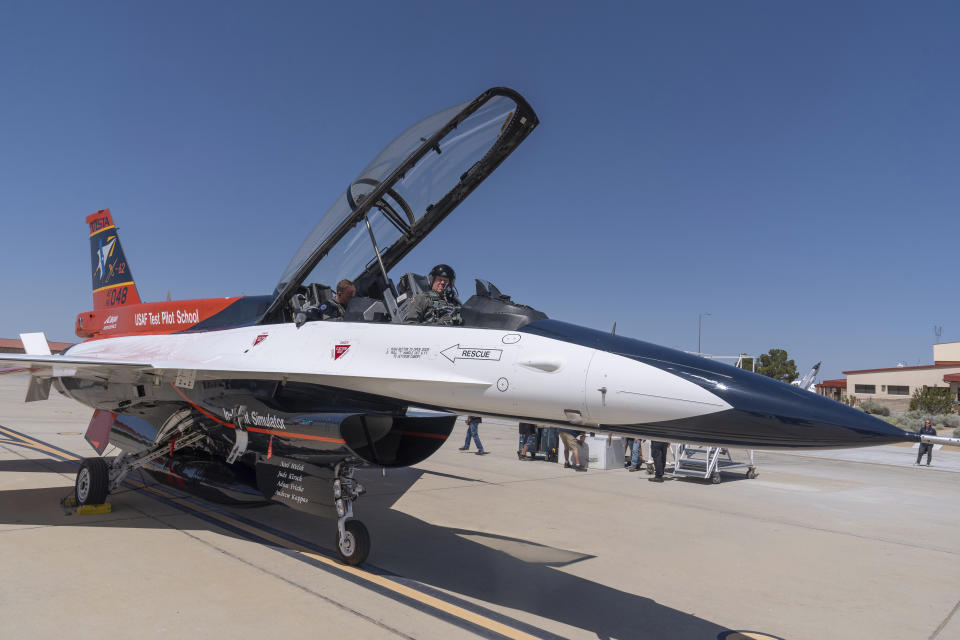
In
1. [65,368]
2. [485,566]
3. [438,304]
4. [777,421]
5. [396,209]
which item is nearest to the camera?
[777,421]

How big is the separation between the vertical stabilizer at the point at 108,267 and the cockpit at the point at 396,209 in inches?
213

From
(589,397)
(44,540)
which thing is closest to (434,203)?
(589,397)

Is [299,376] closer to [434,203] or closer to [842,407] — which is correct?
[434,203]

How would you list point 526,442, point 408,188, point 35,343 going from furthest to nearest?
1. point 526,442
2. point 35,343
3. point 408,188

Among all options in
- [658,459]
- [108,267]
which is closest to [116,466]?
[108,267]

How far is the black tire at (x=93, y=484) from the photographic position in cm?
635

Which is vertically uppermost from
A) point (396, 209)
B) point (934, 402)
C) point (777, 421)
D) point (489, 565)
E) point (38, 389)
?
point (396, 209)

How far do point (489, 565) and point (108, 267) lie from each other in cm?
846

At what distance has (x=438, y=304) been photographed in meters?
4.67

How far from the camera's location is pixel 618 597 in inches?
177

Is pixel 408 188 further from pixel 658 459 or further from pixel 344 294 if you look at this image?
pixel 658 459

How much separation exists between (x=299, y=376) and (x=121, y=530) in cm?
259

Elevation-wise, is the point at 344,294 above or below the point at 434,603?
above

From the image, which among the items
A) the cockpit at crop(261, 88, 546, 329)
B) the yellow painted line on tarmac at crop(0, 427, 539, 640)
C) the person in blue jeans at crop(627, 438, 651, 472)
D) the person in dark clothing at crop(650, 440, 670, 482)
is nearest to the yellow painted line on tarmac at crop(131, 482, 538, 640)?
the yellow painted line on tarmac at crop(0, 427, 539, 640)
